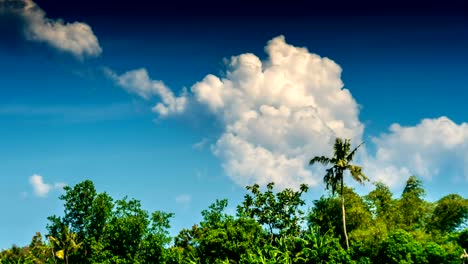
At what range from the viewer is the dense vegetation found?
51.0 metres

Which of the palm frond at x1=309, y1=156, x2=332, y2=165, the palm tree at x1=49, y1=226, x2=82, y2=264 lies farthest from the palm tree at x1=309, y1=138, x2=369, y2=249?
the palm tree at x1=49, y1=226, x2=82, y2=264

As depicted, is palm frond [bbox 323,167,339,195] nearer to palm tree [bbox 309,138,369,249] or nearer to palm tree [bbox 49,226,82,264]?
palm tree [bbox 309,138,369,249]

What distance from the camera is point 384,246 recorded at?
1793 inches

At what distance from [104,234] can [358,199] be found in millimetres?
33133

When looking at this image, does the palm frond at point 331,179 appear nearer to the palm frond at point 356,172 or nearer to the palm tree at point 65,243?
the palm frond at point 356,172

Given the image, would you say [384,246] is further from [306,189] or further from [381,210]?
[381,210]

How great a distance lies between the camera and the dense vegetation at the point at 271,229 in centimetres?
5097

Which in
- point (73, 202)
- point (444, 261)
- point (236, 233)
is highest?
point (73, 202)

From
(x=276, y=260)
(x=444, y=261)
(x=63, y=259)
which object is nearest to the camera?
(x=444, y=261)

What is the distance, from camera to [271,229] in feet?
198

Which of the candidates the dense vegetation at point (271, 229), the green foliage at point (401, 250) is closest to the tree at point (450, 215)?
the dense vegetation at point (271, 229)

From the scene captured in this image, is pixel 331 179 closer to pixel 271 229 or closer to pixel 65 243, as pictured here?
pixel 271 229

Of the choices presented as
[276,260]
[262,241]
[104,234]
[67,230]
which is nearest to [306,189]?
[262,241]

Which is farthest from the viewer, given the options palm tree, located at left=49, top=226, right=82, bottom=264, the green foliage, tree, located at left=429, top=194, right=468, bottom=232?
tree, located at left=429, top=194, right=468, bottom=232
